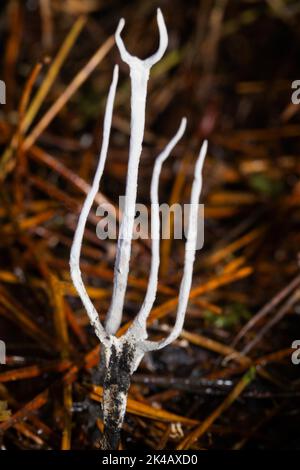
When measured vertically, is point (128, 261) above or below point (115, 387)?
above

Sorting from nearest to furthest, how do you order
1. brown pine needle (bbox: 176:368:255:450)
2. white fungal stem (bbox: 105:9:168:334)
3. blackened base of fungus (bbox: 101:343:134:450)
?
white fungal stem (bbox: 105:9:168:334) < blackened base of fungus (bbox: 101:343:134:450) < brown pine needle (bbox: 176:368:255:450)

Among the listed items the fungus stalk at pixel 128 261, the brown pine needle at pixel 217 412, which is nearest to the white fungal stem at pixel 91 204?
the fungus stalk at pixel 128 261

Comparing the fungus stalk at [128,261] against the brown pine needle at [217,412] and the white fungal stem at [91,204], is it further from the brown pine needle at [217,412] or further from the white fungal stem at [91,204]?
the brown pine needle at [217,412]

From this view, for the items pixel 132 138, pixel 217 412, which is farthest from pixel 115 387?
pixel 132 138

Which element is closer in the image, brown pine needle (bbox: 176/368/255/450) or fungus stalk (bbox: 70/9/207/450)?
fungus stalk (bbox: 70/9/207/450)

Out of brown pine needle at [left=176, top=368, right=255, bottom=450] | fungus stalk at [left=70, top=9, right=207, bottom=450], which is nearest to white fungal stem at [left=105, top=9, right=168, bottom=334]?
fungus stalk at [left=70, top=9, right=207, bottom=450]

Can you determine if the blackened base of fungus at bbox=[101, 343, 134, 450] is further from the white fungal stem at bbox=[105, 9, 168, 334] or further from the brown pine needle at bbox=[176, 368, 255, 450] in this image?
the brown pine needle at bbox=[176, 368, 255, 450]

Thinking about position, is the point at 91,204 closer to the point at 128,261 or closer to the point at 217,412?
the point at 128,261
